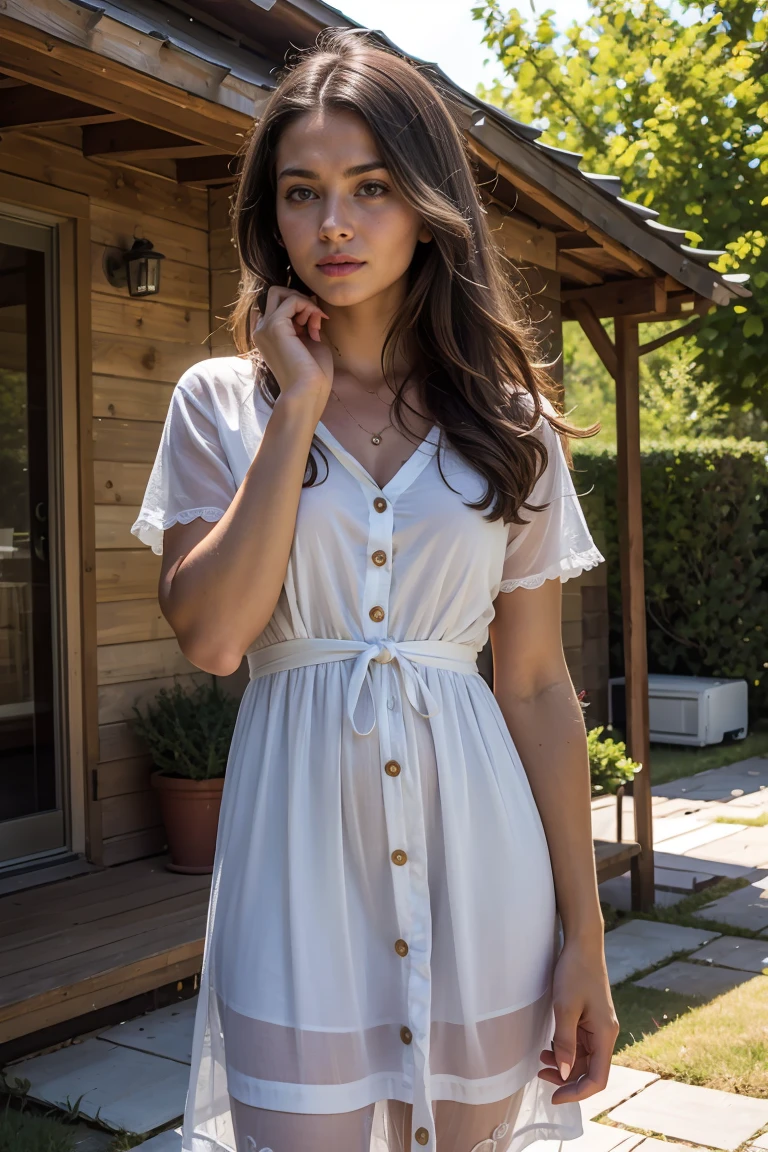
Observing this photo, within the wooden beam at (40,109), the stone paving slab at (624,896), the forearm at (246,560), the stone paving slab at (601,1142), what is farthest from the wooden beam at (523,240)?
the forearm at (246,560)

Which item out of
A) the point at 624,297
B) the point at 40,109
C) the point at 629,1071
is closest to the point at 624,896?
the point at 629,1071

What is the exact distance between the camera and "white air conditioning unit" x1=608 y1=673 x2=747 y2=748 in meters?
9.75

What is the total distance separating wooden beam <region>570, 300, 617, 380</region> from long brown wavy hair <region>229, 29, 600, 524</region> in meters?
4.23

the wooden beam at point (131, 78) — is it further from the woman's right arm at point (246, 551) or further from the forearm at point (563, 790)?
the forearm at point (563, 790)

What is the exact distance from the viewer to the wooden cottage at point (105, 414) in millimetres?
3812

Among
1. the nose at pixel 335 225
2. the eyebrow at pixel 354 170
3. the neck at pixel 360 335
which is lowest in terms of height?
the neck at pixel 360 335

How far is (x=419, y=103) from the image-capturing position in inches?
61.1

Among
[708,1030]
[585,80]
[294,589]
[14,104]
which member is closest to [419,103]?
[294,589]

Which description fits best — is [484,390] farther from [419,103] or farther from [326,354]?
[419,103]

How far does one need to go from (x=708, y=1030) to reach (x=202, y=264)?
11.4 ft

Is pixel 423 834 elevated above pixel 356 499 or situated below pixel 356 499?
below

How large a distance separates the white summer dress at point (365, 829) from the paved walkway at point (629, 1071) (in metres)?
0.97

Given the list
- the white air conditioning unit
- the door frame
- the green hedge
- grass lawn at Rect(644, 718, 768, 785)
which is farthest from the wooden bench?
the green hedge

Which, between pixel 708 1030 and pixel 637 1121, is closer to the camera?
pixel 637 1121
